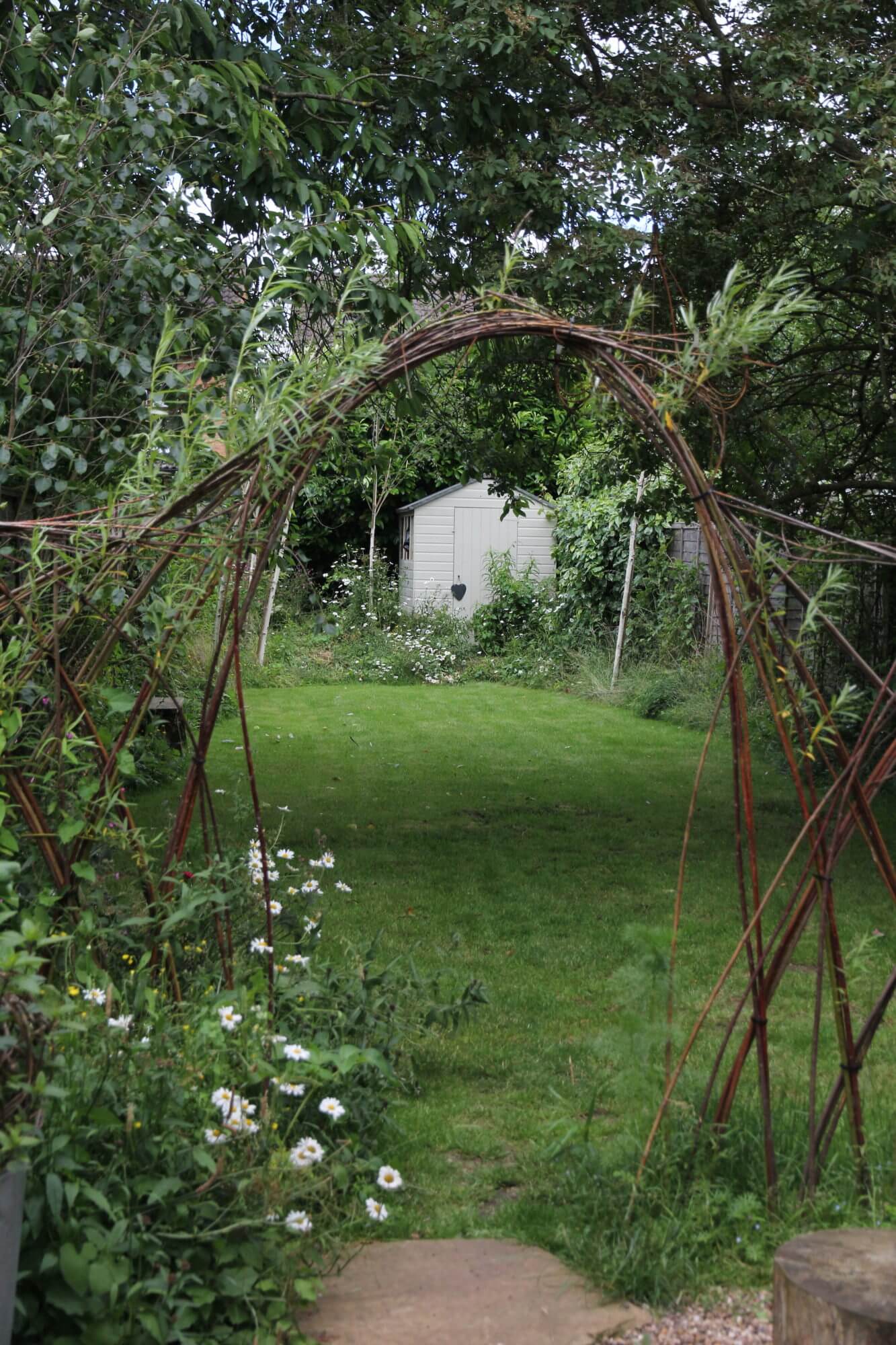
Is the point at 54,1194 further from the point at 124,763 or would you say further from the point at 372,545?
the point at 372,545

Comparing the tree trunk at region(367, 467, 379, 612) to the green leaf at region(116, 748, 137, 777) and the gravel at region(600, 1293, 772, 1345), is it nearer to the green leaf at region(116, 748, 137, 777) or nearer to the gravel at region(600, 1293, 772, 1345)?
the green leaf at region(116, 748, 137, 777)

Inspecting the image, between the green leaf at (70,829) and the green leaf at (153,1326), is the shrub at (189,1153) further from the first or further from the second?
the green leaf at (70,829)

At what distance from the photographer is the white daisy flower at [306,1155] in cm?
252

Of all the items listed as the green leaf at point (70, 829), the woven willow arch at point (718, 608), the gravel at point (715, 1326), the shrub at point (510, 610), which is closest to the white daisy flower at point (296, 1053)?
the woven willow arch at point (718, 608)

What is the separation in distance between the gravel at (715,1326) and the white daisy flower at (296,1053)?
0.88 meters

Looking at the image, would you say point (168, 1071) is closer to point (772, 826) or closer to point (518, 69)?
point (518, 69)

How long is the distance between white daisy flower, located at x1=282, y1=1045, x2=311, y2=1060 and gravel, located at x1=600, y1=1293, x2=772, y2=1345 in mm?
878

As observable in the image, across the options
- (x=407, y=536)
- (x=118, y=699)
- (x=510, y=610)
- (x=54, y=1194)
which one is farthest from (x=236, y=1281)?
(x=407, y=536)

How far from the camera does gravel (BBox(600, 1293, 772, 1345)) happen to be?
8.05 feet

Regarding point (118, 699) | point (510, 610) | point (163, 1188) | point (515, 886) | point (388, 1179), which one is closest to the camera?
point (163, 1188)

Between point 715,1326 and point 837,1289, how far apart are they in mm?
506

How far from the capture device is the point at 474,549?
1670cm

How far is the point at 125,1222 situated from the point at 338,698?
1121 cm

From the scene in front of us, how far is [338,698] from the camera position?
1338 centimetres
